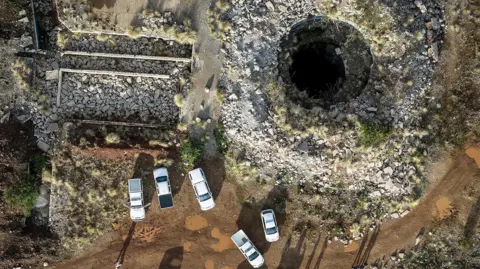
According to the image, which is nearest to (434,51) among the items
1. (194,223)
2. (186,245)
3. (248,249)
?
(248,249)

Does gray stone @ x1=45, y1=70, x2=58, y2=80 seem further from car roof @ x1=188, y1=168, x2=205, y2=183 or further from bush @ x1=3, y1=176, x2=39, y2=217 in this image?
car roof @ x1=188, y1=168, x2=205, y2=183

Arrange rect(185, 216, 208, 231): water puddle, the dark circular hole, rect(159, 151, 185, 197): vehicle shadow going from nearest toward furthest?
rect(159, 151, 185, 197): vehicle shadow, rect(185, 216, 208, 231): water puddle, the dark circular hole

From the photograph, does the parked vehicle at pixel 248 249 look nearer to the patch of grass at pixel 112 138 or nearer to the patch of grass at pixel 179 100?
the patch of grass at pixel 179 100

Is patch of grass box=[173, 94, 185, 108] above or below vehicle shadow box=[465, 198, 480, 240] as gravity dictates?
above

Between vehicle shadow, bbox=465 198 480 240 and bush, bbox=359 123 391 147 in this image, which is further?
vehicle shadow, bbox=465 198 480 240

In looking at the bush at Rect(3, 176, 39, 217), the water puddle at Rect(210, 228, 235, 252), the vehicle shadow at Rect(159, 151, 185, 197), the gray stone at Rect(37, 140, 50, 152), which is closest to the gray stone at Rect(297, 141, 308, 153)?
the water puddle at Rect(210, 228, 235, 252)

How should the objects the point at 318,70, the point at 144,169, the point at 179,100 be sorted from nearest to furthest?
the point at 179,100 < the point at 144,169 < the point at 318,70

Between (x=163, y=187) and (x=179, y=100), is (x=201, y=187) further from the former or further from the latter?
(x=179, y=100)
